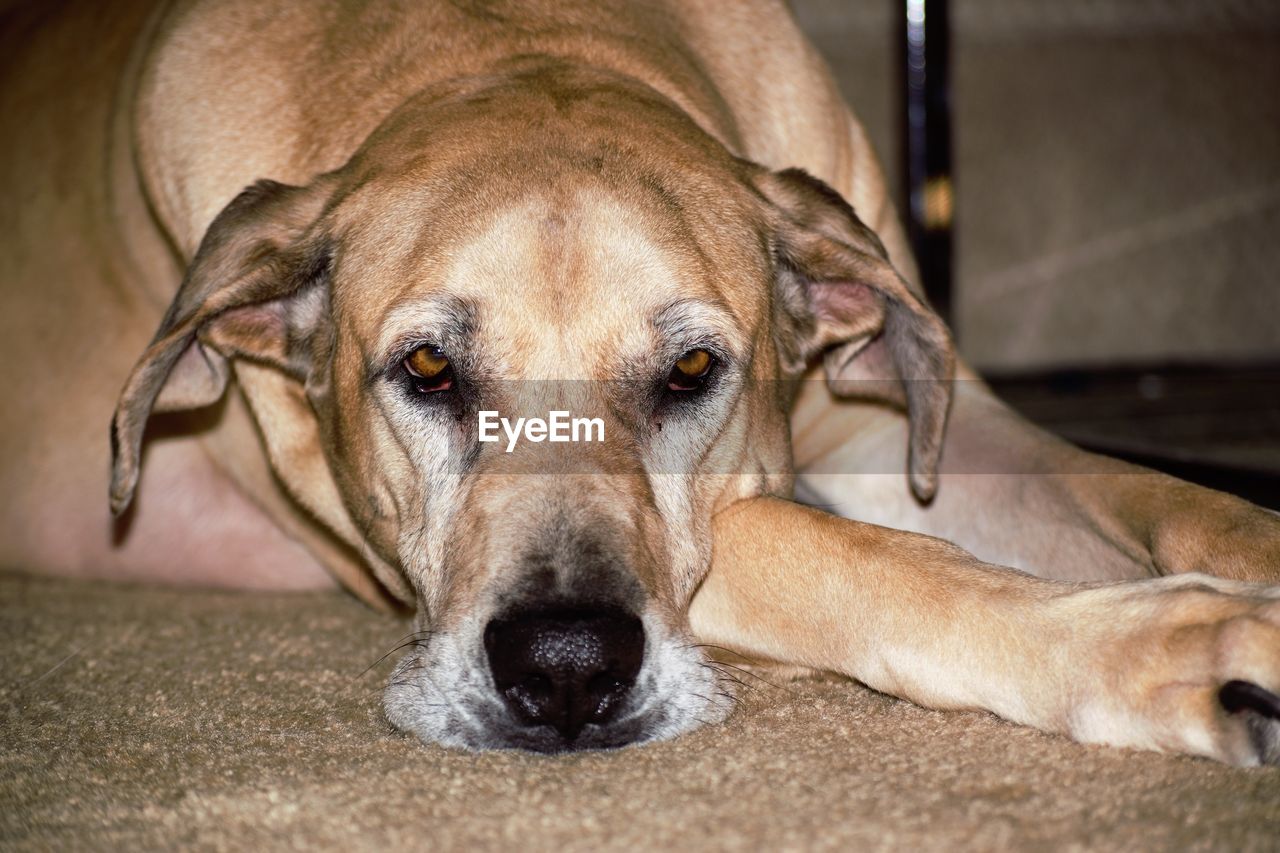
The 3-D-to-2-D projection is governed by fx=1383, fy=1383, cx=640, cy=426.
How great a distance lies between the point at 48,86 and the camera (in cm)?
324

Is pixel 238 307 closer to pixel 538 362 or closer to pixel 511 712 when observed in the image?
pixel 538 362

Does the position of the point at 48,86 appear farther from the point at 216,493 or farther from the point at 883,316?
the point at 883,316

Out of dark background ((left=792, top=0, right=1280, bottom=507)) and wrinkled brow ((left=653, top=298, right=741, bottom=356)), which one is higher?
wrinkled brow ((left=653, top=298, right=741, bottom=356))

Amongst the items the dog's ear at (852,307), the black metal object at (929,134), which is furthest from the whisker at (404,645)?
the black metal object at (929,134)

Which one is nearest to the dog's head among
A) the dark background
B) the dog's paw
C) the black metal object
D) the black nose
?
the black nose

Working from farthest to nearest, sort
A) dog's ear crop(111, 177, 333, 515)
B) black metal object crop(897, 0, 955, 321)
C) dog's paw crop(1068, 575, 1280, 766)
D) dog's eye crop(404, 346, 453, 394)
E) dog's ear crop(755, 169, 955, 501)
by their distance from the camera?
black metal object crop(897, 0, 955, 321)
dog's ear crop(755, 169, 955, 501)
dog's ear crop(111, 177, 333, 515)
dog's eye crop(404, 346, 453, 394)
dog's paw crop(1068, 575, 1280, 766)

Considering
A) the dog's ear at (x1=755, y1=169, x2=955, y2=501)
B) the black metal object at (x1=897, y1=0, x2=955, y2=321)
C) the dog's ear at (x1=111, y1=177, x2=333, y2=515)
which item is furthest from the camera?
the black metal object at (x1=897, y1=0, x2=955, y2=321)

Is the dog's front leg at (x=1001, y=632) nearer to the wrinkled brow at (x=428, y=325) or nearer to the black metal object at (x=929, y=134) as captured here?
the wrinkled brow at (x=428, y=325)

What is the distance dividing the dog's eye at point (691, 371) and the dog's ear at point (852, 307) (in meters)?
0.30

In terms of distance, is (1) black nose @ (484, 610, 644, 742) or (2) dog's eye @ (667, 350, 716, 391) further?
(2) dog's eye @ (667, 350, 716, 391)

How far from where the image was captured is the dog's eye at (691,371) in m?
2.07

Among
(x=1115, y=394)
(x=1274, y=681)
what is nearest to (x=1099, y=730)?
(x=1274, y=681)

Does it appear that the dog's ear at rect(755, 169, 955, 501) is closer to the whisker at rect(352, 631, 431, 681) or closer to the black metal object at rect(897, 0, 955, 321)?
the whisker at rect(352, 631, 431, 681)

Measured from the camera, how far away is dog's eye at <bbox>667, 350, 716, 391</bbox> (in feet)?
6.81
